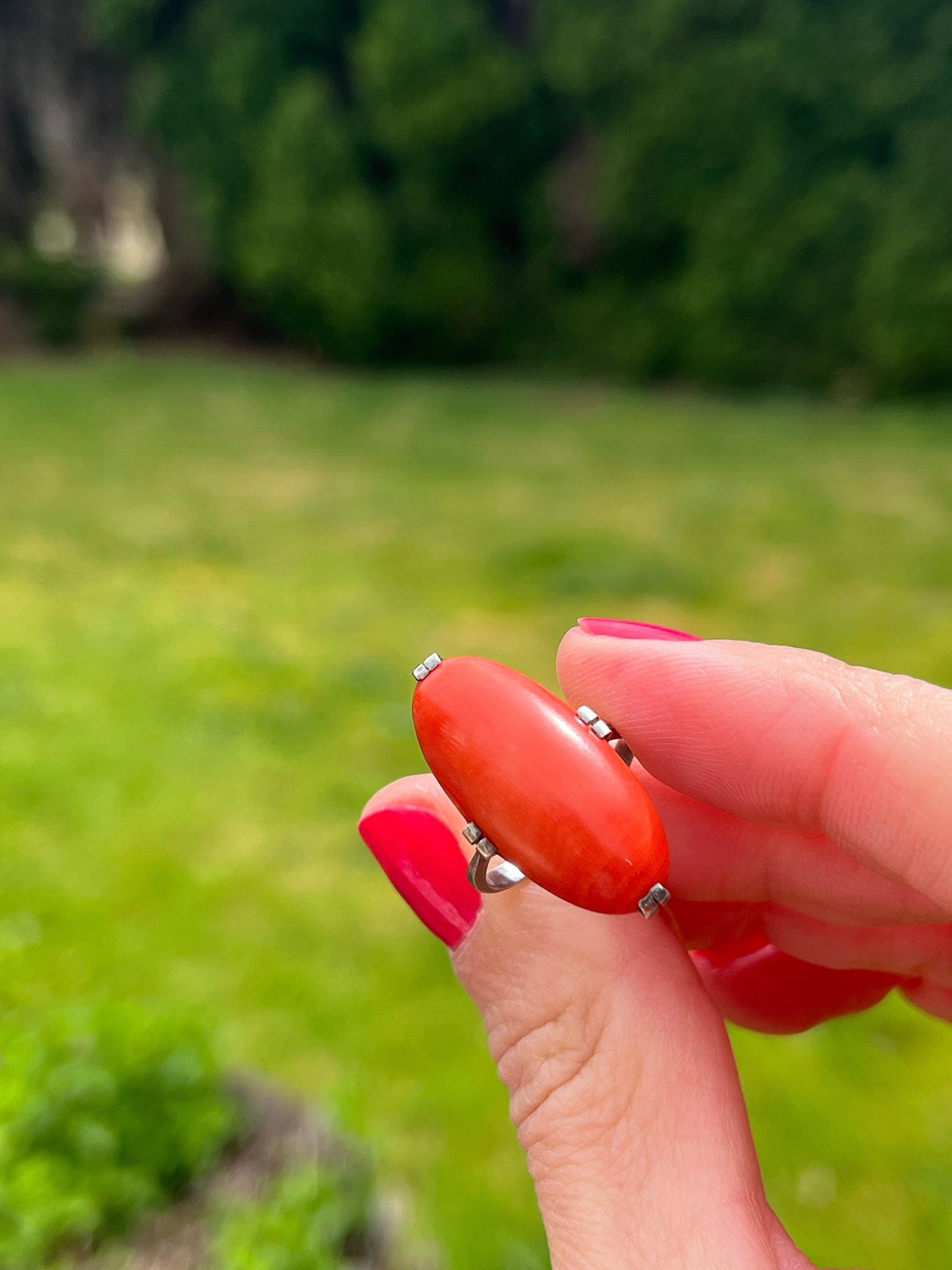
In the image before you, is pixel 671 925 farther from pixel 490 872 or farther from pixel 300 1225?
pixel 300 1225

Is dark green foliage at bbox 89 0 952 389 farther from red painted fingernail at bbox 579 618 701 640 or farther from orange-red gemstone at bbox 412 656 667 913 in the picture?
orange-red gemstone at bbox 412 656 667 913

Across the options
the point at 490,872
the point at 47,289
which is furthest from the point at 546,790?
the point at 47,289

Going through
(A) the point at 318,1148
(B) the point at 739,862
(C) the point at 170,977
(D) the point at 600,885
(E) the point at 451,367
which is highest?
(D) the point at 600,885

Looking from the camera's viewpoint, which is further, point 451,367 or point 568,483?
point 451,367

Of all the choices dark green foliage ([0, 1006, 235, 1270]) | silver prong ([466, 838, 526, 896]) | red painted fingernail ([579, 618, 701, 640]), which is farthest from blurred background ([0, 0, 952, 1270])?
red painted fingernail ([579, 618, 701, 640])

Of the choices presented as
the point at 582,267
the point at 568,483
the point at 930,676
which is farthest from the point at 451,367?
the point at 930,676

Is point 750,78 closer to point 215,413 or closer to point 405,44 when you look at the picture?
point 405,44
